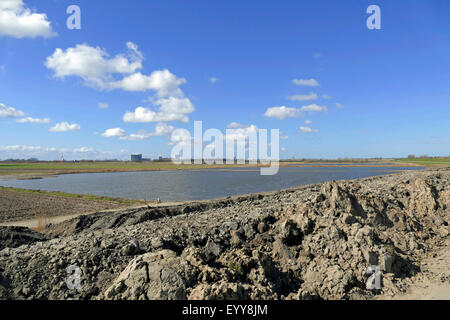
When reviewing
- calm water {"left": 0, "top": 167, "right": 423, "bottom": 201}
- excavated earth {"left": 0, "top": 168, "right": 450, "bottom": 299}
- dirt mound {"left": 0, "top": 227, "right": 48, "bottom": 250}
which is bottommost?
calm water {"left": 0, "top": 167, "right": 423, "bottom": 201}

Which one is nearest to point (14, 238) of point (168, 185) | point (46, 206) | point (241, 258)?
point (241, 258)

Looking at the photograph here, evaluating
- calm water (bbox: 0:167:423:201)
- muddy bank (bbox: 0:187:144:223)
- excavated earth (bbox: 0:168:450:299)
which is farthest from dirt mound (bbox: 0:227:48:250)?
calm water (bbox: 0:167:423:201)

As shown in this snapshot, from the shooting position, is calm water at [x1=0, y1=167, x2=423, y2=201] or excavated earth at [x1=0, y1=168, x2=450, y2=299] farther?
calm water at [x1=0, y1=167, x2=423, y2=201]

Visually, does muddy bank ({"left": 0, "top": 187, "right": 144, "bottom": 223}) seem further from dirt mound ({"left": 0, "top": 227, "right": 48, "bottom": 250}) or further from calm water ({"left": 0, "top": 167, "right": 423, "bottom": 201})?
dirt mound ({"left": 0, "top": 227, "right": 48, "bottom": 250})

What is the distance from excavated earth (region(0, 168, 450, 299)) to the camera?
6898 mm

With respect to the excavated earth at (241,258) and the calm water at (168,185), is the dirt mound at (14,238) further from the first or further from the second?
the calm water at (168,185)

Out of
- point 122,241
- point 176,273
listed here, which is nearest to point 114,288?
point 176,273

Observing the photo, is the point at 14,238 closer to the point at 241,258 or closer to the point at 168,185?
the point at 241,258

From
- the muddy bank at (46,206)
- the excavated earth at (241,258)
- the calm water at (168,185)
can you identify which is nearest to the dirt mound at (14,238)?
the excavated earth at (241,258)

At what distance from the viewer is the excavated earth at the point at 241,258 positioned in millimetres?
6898

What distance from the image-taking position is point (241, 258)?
7988 mm

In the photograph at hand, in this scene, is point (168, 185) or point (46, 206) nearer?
point (46, 206)

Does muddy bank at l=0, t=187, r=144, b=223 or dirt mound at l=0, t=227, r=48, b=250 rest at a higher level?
dirt mound at l=0, t=227, r=48, b=250
